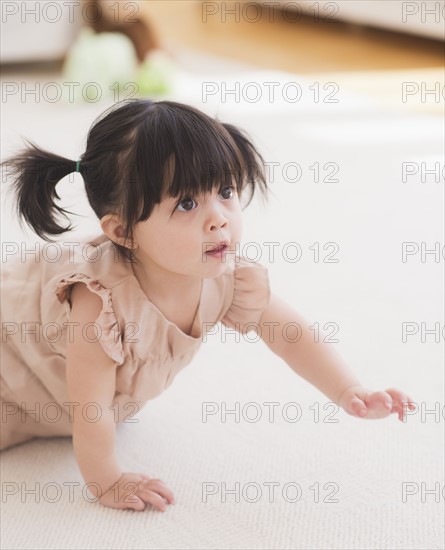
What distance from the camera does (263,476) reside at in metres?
1.01

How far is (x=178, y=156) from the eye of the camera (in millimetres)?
833

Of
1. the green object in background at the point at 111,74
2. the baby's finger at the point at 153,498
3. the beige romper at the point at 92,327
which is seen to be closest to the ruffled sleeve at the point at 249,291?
the beige romper at the point at 92,327

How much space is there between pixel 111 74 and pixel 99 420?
1.75 m

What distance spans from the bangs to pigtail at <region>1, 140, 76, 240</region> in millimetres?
114

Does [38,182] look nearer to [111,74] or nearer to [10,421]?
[10,421]

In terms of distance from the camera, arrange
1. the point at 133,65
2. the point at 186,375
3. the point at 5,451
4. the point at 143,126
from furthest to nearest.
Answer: the point at 133,65 < the point at 186,375 < the point at 5,451 < the point at 143,126

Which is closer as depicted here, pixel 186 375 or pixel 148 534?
pixel 148 534

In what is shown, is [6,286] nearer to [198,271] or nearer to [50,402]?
[50,402]

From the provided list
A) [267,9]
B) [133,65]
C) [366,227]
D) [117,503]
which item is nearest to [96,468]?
[117,503]

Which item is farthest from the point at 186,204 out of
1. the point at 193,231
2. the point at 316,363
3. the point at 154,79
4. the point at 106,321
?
the point at 154,79

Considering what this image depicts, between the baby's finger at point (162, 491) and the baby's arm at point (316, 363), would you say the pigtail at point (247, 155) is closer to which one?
the baby's arm at point (316, 363)

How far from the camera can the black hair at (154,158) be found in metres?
0.84

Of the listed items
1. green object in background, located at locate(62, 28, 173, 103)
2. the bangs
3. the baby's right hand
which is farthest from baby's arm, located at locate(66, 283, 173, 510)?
green object in background, located at locate(62, 28, 173, 103)

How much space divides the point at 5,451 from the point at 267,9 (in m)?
2.98
